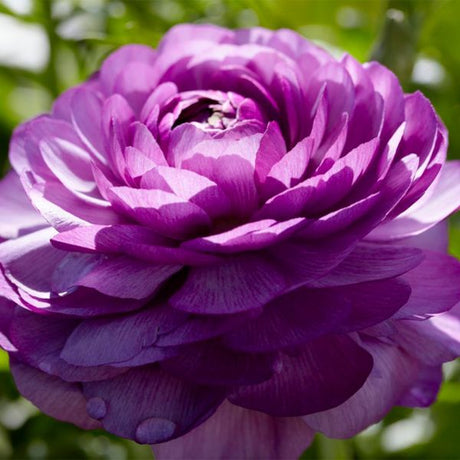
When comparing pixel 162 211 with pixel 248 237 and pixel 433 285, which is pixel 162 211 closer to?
pixel 248 237

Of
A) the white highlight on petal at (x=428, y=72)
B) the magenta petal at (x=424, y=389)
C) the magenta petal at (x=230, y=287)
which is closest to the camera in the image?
the magenta petal at (x=230, y=287)


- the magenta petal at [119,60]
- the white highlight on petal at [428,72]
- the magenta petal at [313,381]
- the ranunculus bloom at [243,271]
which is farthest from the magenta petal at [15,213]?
the white highlight on petal at [428,72]

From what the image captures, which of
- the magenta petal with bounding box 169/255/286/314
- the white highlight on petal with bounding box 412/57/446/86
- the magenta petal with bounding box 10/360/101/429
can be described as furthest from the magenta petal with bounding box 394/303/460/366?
the white highlight on petal with bounding box 412/57/446/86

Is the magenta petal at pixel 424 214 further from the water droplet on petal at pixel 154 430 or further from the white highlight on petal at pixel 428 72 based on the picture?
the white highlight on petal at pixel 428 72

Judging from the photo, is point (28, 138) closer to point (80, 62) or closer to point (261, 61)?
point (261, 61)

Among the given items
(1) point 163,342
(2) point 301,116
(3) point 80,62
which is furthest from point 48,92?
(1) point 163,342
